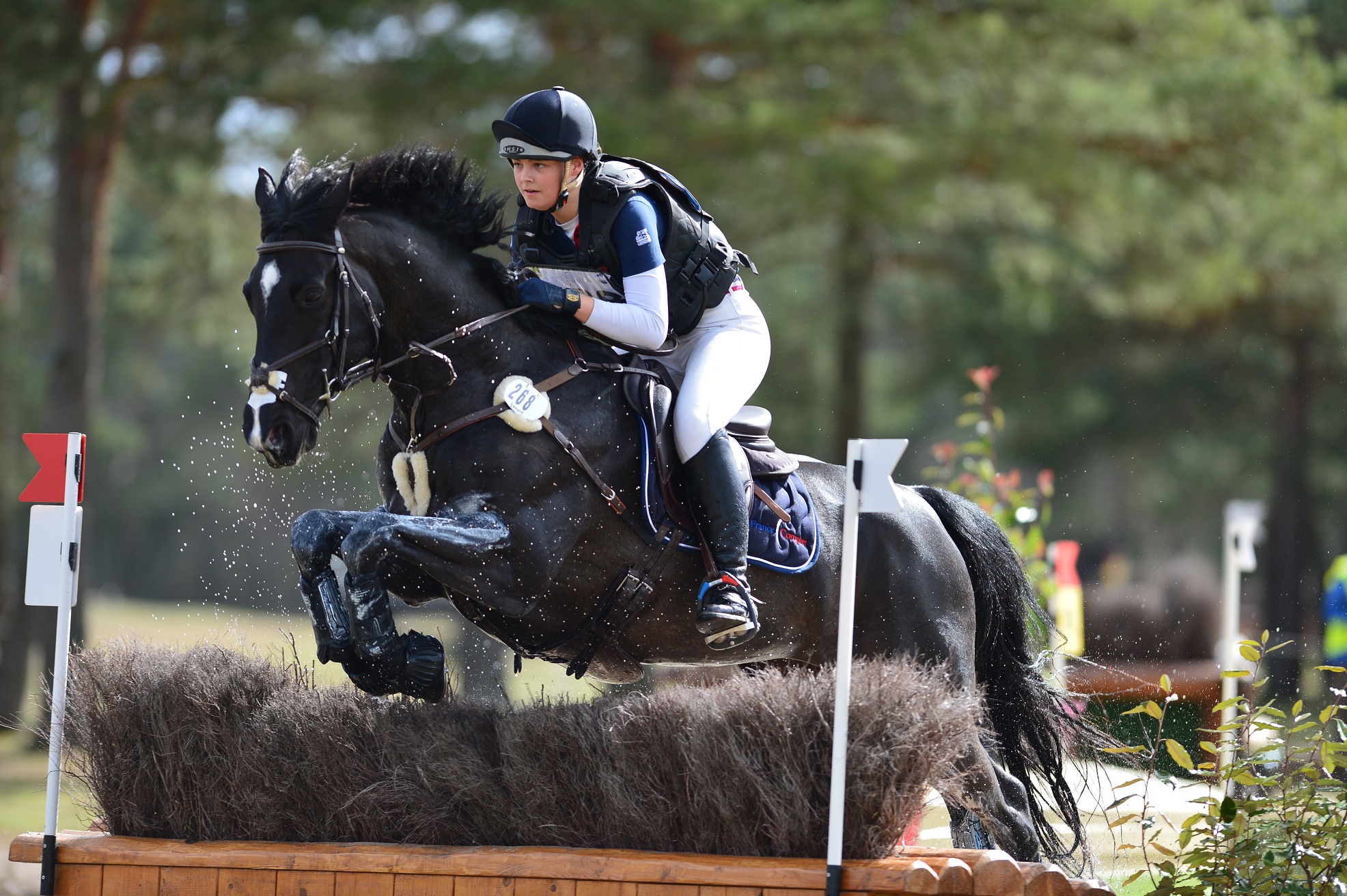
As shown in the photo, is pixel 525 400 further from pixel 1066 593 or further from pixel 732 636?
pixel 1066 593

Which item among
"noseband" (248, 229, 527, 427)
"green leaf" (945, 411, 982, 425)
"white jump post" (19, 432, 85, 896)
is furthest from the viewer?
"green leaf" (945, 411, 982, 425)

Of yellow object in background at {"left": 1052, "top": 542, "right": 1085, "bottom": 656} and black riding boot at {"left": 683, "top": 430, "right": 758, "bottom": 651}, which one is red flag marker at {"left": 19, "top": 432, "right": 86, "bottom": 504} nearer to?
black riding boot at {"left": 683, "top": 430, "right": 758, "bottom": 651}

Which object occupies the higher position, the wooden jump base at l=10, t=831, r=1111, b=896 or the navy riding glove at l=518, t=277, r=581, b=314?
the navy riding glove at l=518, t=277, r=581, b=314

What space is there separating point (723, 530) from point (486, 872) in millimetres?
1185

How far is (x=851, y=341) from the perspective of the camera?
17.1 meters

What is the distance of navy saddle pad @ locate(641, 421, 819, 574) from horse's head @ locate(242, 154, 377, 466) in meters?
0.95

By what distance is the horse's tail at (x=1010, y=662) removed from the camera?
15.9ft

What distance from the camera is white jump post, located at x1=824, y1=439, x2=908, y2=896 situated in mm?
3363

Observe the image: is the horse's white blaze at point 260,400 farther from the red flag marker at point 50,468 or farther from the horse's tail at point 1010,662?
the horse's tail at point 1010,662

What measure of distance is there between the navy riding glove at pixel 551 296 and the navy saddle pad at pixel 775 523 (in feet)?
1.42

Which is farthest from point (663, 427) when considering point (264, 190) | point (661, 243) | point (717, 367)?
point (264, 190)

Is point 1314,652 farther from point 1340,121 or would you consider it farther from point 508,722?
point 508,722

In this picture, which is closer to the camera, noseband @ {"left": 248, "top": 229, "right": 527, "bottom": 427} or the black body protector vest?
noseband @ {"left": 248, "top": 229, "right": 527, "bottom": 427}

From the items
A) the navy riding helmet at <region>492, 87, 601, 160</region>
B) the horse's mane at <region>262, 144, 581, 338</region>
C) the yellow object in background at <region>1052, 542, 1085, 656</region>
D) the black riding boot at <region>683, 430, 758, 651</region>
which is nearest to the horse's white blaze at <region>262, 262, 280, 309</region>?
the horse's mane at <region>262, 144, 581, 338</region>
